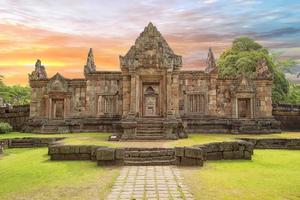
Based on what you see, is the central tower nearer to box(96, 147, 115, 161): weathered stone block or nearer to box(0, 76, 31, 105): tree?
box(96, 147, 115, 161): weathered stone block

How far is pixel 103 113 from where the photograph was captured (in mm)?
23797

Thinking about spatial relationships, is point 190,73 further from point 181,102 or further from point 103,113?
point 103,113

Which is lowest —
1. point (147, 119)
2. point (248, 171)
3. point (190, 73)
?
point (248, 171)

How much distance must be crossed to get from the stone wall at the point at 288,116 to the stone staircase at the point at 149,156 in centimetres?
1683

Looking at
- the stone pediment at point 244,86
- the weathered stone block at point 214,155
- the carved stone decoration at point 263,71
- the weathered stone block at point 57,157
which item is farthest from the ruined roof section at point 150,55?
the carved stone decoration at point 263,71

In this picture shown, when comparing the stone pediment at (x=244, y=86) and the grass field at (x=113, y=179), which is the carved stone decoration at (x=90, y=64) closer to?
the stone pediment at (x=244, y=86)

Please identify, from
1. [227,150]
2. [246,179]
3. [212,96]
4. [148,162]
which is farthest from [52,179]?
[212,96]

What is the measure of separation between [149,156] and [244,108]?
1535cm

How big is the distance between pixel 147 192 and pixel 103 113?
1669 cm

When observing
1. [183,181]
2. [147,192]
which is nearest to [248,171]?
[183,181]

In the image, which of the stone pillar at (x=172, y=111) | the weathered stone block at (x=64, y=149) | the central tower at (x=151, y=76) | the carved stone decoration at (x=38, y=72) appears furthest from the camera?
the carved stone decoration at (x=38, y=72)

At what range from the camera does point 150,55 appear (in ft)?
62.2

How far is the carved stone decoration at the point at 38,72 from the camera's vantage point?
2516cm

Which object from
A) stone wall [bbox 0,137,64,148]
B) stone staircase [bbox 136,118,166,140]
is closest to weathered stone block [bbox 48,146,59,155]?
stone staircase [bbox 136,118,166,140]
